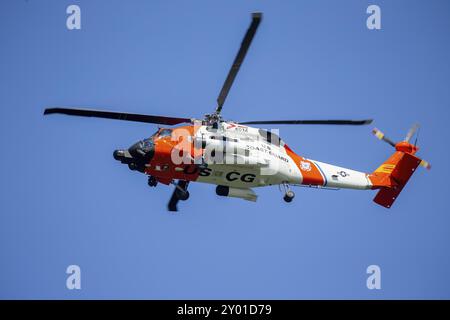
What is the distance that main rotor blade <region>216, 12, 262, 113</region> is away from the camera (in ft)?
52.9

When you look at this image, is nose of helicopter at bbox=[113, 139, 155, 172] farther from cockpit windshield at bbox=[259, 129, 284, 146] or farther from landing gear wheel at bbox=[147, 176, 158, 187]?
cockpit windshield at bbox=[259, 129, 284, 146]

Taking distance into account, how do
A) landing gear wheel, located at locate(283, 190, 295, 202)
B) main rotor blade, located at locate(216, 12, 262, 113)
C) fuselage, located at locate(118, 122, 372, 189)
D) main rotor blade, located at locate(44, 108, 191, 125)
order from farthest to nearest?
landing gear wheel, located at locate(283, 190, 295, 202), fuselage, located at locate(118, 122, 372, 189), main rotor blade, located at locate(44, 108, 191, 125), main rotor blade, located at locate(216, 12, 262, 113)

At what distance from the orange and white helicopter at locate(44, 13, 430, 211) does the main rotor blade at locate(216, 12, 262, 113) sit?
0.03 meters

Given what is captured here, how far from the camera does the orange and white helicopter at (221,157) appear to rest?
1919 centimetres

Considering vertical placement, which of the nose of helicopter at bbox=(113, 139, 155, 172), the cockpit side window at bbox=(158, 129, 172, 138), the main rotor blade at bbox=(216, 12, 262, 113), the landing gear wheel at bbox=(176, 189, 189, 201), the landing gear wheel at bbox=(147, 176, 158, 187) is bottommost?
the landing gear wheel at bbox=(176, 189, 189, 201)

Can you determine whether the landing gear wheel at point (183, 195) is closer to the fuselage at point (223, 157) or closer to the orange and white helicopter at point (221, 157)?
the orange and white helicopter at point (221, 157)

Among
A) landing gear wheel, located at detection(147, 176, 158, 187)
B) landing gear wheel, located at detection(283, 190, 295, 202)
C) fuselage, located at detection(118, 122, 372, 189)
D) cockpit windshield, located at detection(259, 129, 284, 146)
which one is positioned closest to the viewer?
fuselage, located at detection(118, 122, 372, 189)

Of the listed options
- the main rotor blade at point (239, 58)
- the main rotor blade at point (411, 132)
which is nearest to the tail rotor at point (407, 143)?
the main rotor blade at point (411, 132)

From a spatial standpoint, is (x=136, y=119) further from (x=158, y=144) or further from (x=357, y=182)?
(x=357, y=182)

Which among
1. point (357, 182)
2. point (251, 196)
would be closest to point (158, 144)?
point (251, 196)

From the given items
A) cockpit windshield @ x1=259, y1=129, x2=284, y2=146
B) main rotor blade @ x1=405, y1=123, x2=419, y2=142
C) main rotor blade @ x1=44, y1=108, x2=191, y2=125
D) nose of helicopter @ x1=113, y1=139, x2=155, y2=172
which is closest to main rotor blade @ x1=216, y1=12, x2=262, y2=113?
cockpit windshield @ x1=259, y1=129, x2=284, y2=146

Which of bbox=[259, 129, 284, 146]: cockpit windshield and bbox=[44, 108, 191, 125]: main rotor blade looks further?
bbox=[259, 129, 284, 146]: cockpit windshield

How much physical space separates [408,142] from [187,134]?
8.90 metres

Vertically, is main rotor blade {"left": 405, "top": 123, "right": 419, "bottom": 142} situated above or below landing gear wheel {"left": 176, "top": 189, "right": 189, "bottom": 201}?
above
